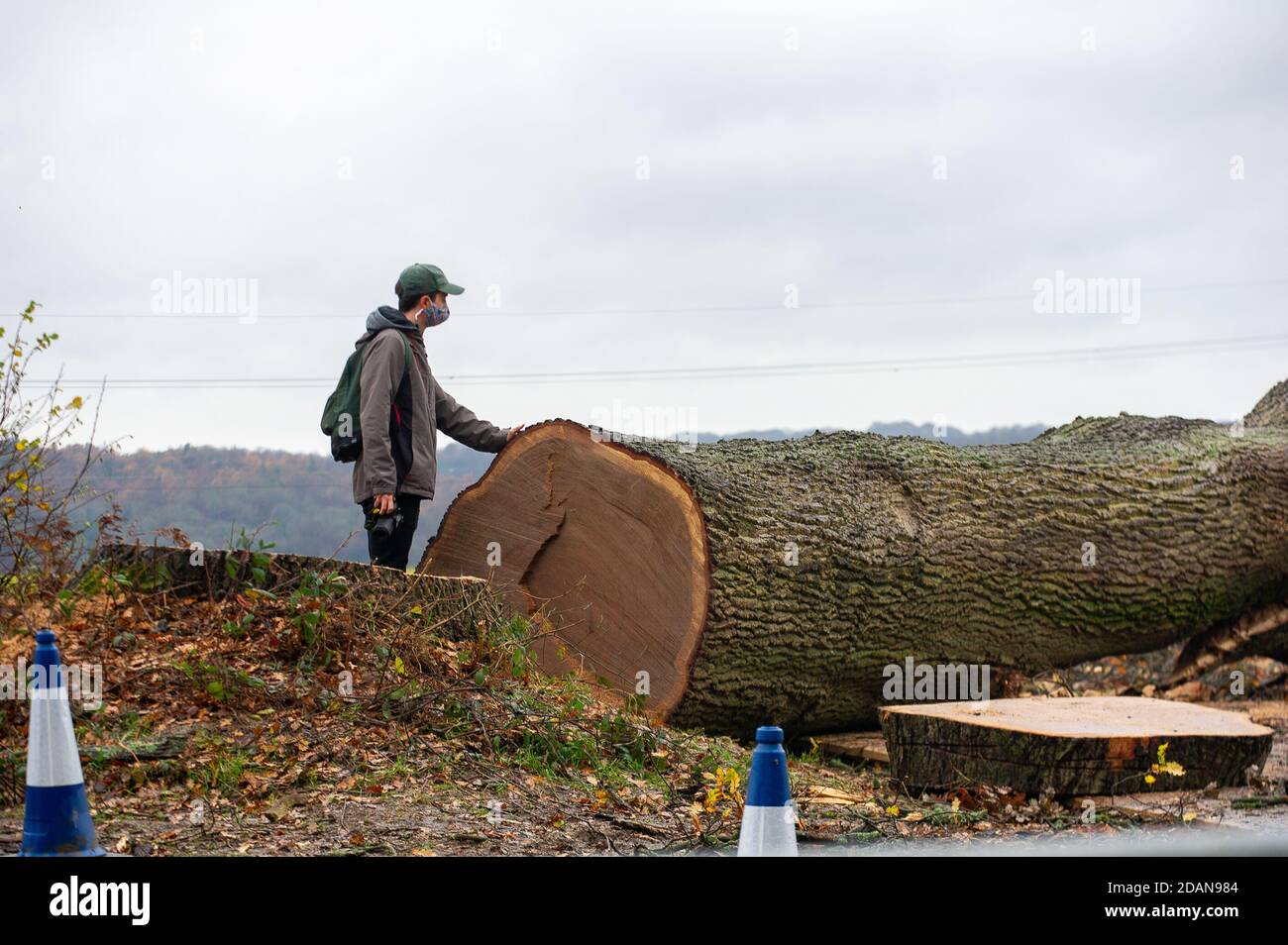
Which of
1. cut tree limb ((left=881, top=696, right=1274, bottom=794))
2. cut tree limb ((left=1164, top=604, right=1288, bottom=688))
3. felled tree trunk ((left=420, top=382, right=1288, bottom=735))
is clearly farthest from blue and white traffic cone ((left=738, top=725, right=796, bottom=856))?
cut tree limb ((left=1164, top=604, right=1288, bottom=688))

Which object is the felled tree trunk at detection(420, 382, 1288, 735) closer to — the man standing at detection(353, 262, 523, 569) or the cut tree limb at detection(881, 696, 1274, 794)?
the man standing at detection(353, 262, 523, 569)

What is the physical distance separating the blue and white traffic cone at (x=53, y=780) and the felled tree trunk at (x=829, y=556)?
12.3ft

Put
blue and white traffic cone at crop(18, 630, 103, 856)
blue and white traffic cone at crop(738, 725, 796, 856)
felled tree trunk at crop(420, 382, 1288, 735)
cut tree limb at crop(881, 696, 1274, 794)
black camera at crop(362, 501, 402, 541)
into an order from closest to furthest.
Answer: blue and white traffic cone at crop(738, 725, 796, 856) < blue and white traffic cone at crop(18, 630, 103, 856) < cut tree limb at crop(881, 696, 1274, 794) < black camera at crop(362, 501, 402, 541) < felled tree trunk at crop(420, 382, 1288, 735)

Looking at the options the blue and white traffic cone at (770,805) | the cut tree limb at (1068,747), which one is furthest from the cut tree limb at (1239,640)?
the blue and white traffic cone at (770,805)

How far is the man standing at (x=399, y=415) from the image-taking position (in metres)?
7.17

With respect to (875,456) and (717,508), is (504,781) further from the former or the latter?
(875,456)

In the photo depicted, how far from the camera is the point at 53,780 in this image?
387 centimetres

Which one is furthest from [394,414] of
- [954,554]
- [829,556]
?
[954,554]

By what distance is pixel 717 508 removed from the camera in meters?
7.15

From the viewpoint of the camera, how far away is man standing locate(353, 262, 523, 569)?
282 inches

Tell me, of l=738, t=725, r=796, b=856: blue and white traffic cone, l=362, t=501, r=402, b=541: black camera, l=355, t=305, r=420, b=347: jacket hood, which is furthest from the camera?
l=355, t=305, r=420, b=347: jacket hood

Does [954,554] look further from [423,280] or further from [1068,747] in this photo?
[423,280]
